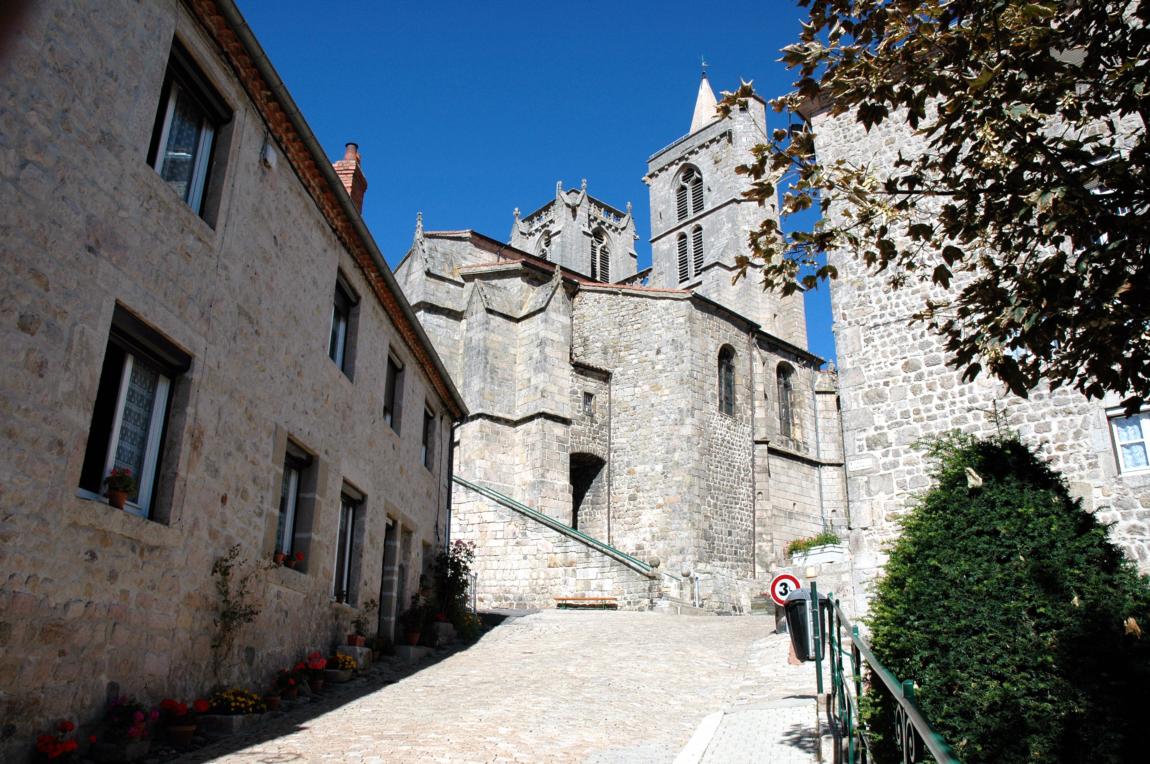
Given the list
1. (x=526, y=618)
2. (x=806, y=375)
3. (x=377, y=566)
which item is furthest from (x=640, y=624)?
(x=806, y=375)

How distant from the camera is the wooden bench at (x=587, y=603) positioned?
17031 mm

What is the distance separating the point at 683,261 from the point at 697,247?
1054 mm

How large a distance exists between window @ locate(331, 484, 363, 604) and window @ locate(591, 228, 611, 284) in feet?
124

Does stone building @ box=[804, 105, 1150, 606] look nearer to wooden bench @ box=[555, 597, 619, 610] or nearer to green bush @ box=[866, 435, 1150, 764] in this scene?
green bush @ box=[866, 435, 1150, 764]

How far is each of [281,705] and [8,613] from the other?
3.22m

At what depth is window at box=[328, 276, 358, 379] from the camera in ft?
31.5

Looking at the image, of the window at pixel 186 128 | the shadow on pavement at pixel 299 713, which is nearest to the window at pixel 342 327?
the window at pixel 186 128

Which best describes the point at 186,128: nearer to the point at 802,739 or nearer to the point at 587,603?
the point at 802,739

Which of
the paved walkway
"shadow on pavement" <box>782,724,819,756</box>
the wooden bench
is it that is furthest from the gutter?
the wooden bench

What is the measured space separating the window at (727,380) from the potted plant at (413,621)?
14.6 metres

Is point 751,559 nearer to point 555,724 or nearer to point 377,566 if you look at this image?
point 377,566

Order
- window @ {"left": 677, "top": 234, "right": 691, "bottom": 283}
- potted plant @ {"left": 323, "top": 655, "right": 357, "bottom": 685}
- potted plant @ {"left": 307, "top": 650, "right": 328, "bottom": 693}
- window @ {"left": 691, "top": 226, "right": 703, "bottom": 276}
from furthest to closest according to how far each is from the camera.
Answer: window @ {"left": 677, "top": 234, "right": 691, "bottom": 283} < window @ {"left": 691, "top": 226, "right": 703, "bottom": 276} < potted plant @ {"left": 323, "top": 655, "right": 357, "bottom": 685} < potted plant @ {"left": 307, "top": 650, "right": 328, "bottom": 693}

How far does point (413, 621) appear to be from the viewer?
37.8 feet

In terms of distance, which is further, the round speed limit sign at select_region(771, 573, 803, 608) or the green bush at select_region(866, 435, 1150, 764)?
the round speed limit sign at select_region(771, 573, 803, 608)
